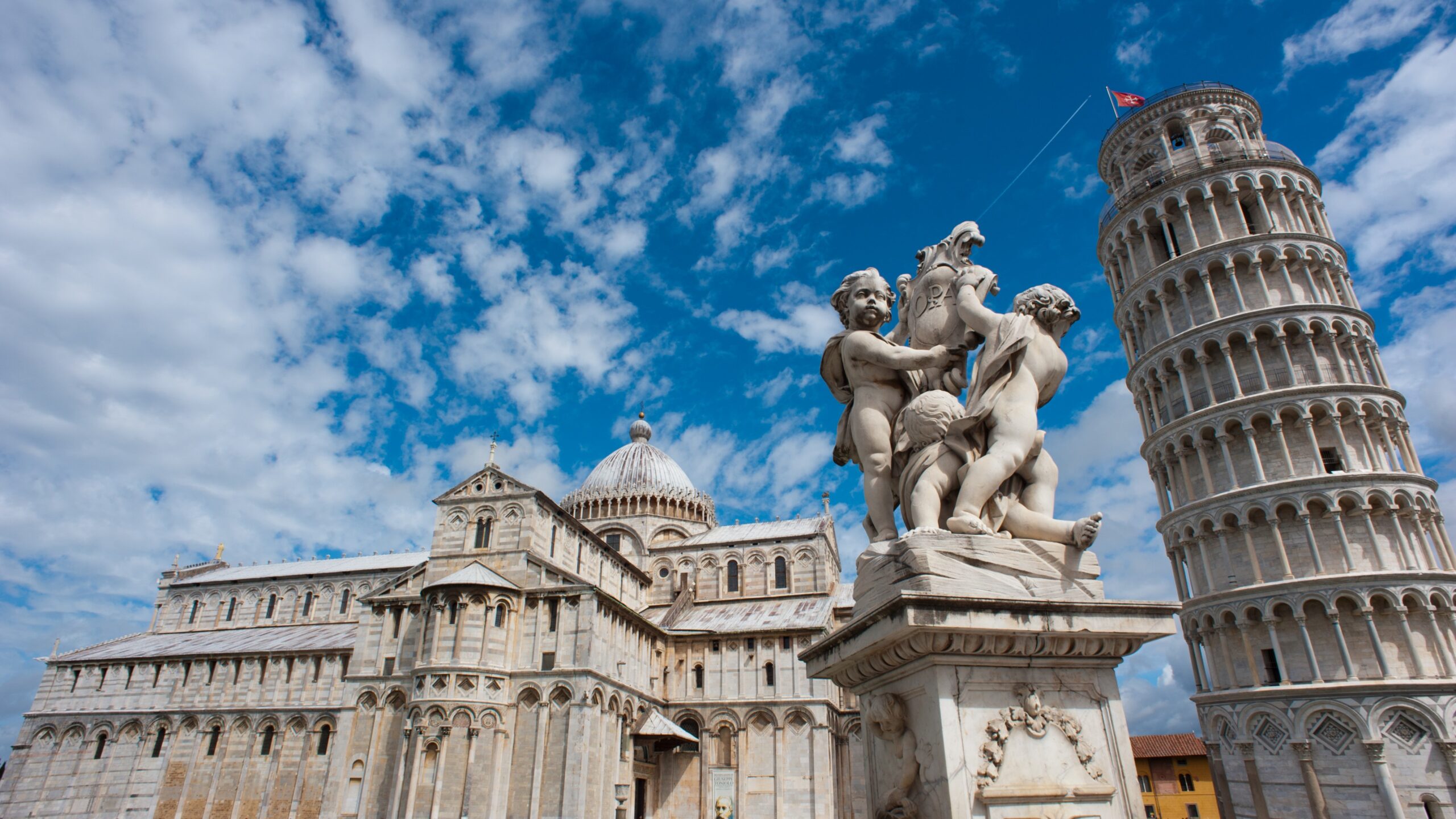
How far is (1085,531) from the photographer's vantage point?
159 inches

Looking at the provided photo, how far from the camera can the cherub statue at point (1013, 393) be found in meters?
4.12

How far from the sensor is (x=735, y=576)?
44.2 meters

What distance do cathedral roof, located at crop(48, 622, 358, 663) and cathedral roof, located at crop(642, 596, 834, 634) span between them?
55.7 feet

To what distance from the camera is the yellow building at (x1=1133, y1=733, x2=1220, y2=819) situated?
48500 millimetres

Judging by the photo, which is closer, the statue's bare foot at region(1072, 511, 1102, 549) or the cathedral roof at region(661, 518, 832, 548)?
the statue's bare foot at region(1072, 511, 1102, 549)

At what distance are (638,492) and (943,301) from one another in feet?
145

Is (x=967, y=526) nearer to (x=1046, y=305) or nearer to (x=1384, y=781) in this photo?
(x=1046, y=305)

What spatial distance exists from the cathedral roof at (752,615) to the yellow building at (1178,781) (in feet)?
87.0

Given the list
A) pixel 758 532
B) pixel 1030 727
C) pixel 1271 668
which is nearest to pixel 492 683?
pixel 758 532

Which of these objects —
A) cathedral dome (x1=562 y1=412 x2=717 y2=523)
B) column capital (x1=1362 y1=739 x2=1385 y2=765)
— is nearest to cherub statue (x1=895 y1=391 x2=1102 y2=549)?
column capital (x1=1362 y1=739 x2=1385 y2=765)

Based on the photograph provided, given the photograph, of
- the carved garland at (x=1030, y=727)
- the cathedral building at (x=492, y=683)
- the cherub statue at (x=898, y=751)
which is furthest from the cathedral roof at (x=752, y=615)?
the carved garland at (x=1030, y=727)

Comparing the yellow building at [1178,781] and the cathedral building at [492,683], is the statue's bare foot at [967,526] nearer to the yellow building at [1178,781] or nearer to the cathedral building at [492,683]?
the cathedral building at [492,683]

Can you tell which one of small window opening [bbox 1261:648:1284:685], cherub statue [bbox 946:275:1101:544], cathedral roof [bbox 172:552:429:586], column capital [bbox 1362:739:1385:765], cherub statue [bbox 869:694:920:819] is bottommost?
cherub statue [bbox 869:694:920:819]

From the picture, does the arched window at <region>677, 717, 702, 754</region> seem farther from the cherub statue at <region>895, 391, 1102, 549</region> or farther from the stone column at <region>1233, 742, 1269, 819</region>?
the cherub statue at <region>895, 391, 1102, 549</region>
